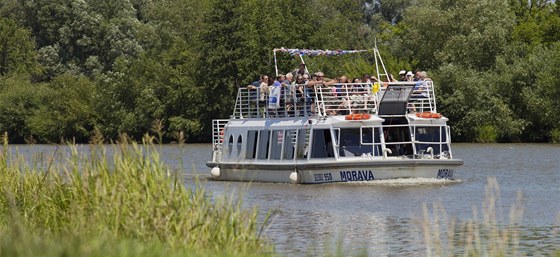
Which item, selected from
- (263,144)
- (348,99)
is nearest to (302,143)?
(348,99)

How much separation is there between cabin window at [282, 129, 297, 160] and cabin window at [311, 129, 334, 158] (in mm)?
901

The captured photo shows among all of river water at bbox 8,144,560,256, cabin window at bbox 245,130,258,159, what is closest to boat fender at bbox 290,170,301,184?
river water at bbox 8,144,560,256

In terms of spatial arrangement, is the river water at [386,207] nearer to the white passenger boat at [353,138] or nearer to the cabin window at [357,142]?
the white passenger boat at [353,138]

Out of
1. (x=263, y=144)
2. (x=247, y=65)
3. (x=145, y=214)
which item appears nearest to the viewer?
(x=145, y=214)

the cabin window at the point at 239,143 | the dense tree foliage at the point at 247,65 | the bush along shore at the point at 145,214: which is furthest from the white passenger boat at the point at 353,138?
the dense tree foliage at the point at 247,65

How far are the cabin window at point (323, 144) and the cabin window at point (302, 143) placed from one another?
41cm

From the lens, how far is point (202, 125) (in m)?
77.3

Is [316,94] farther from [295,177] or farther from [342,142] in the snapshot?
[295,177]

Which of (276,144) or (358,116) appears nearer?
(358,116)

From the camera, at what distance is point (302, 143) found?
111 feet

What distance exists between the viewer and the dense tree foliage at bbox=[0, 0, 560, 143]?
66.0 m

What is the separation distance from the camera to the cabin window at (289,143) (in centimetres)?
3431

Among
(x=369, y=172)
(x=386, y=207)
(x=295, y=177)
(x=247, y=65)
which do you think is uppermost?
(x=247, y=65)

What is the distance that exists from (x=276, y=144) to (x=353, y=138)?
2.58 m
